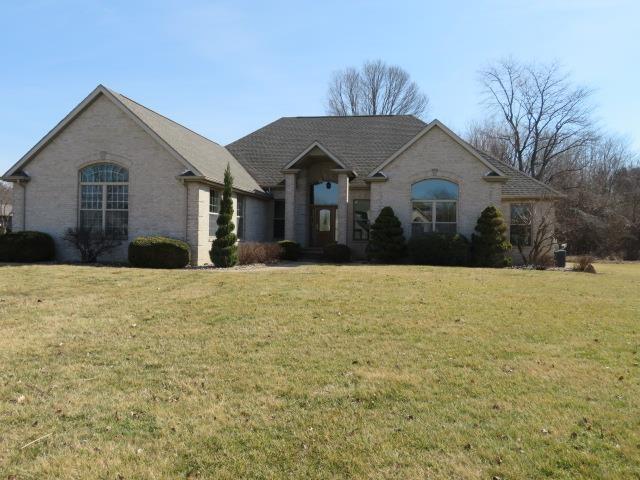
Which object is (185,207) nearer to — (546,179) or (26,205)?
(26,205)

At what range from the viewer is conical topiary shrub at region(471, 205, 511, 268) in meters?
20.7

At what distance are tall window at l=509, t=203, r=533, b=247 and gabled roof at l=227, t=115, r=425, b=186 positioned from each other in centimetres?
703

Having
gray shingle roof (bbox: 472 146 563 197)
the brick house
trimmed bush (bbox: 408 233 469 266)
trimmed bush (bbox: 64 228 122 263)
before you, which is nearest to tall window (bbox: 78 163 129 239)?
the brick house

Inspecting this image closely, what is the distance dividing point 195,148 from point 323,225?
7.60m

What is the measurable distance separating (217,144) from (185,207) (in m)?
9.54

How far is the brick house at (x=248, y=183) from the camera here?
19.4m

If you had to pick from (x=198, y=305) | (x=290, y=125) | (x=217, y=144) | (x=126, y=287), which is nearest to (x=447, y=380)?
(x=198, y=305)

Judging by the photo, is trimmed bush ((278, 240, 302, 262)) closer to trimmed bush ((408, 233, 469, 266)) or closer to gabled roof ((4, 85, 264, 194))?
gabled roof ((4, 85, 264, 194))

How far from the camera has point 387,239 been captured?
21328 millimetres

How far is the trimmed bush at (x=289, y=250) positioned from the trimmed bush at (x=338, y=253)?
156 cm

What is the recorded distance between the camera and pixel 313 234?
26.0 metres

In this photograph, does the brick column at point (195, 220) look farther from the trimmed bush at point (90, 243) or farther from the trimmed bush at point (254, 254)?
the trimmed bush at point (90, 243)

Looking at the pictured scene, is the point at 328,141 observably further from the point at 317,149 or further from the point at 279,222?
the point at 279,222

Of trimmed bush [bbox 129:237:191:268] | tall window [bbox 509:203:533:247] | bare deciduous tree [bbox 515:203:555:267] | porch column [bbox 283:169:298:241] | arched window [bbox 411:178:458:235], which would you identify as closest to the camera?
trimmed bush [bbox 129:237:191:268]
